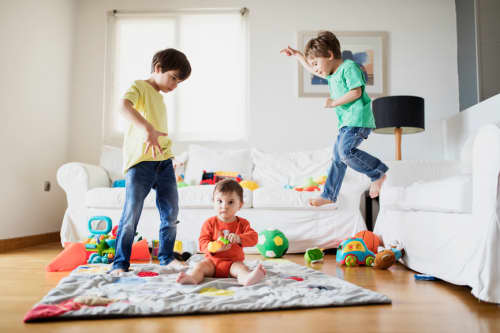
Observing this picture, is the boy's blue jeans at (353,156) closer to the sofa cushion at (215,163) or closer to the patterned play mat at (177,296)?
the patterned play mat at (177,296)

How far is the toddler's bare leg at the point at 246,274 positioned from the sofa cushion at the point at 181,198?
121cm

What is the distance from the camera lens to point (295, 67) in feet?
13.4

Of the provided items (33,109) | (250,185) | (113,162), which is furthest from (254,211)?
(33,109)

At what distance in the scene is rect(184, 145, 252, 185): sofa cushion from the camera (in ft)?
11.6

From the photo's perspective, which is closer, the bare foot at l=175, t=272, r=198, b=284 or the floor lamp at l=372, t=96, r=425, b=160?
the bare foot at l=175, t=272, r=198, b=284

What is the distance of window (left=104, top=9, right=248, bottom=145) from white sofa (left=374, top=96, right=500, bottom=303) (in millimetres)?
2065

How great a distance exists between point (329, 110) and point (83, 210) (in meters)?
2.48

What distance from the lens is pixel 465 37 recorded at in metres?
3.89

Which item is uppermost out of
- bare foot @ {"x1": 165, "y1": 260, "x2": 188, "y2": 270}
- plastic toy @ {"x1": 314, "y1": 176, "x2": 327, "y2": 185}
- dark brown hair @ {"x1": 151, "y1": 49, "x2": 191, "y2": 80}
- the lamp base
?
dark brown hair @ {"x1": 151, "y1": 49, "x2": 191, "y2": 80}

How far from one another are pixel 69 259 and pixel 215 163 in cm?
166

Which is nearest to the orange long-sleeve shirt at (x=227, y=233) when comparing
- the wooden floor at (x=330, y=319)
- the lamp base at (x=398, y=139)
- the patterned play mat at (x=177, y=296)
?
the patterned play mat at (x=177, y=296)

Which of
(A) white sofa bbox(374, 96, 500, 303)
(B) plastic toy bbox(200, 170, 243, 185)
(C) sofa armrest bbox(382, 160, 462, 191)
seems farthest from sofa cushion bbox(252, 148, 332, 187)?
(A) white sofa bbox(374, 96, 500, 303)

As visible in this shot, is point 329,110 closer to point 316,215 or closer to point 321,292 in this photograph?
point 316,215

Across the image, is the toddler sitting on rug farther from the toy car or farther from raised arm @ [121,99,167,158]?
the toy car
